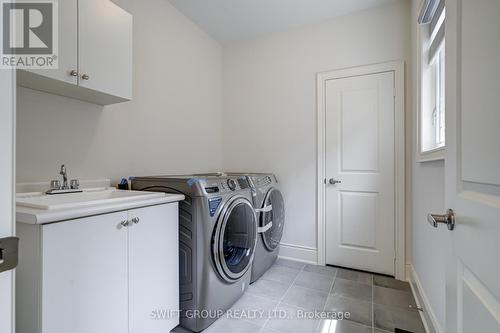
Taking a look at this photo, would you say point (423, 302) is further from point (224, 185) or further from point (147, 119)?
point (147, 119)

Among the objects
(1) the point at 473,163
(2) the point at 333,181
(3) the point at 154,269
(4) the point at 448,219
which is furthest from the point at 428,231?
(3) the point at 154,269

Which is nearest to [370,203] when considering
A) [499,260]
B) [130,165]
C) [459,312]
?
[459,312]

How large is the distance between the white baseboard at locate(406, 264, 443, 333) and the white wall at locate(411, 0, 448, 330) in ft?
0.09

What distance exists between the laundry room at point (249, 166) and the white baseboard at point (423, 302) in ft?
0.06

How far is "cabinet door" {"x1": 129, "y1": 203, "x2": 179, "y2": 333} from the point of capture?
4.06ft

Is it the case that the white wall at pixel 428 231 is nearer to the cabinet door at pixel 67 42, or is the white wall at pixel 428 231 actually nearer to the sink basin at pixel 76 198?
the sink basin at pixel 76 198

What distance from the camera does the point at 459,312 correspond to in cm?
68

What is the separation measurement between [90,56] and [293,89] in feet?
6.53

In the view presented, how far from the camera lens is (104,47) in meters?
1.43

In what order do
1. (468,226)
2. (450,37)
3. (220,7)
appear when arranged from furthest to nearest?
(220,7), (450,37), (468,226)

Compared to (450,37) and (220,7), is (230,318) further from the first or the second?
(220,7)

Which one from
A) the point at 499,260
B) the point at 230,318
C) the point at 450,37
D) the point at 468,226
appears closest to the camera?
the point at 499,260

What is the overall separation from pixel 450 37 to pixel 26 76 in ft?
5.88

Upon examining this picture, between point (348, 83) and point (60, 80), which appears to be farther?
point (348, 83)
